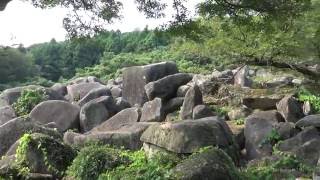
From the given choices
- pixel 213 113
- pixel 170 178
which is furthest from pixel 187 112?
pixel 170 178

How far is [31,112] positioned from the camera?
68.1ft

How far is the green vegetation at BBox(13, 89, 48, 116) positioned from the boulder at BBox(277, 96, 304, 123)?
1061cm

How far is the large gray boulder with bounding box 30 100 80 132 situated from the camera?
65.3ft

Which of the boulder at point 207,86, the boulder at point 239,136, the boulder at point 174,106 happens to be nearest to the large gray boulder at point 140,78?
the boulder at point 207,86

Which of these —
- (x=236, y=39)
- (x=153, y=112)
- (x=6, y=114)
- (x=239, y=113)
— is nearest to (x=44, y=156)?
(x=153, y=112)

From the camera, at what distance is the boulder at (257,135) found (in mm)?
14123

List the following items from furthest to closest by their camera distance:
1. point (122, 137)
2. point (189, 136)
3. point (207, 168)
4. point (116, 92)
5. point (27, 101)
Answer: point (116, 92) < point (27, 101) < point (122, 137) < point (189, 136) < point (207, 168)

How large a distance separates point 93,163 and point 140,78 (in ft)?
31.2

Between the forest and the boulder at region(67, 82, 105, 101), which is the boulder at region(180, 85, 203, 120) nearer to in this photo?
the forest

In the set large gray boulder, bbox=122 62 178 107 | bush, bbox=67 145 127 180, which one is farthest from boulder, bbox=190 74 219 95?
bush, bbox=67 145 127 180

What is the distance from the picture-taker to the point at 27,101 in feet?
74.1

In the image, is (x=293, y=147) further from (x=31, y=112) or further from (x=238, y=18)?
(x=31, y=112)

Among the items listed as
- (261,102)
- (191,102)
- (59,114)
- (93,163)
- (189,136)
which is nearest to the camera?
(93,163)

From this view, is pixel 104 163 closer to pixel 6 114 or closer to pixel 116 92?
pixel 6 114
